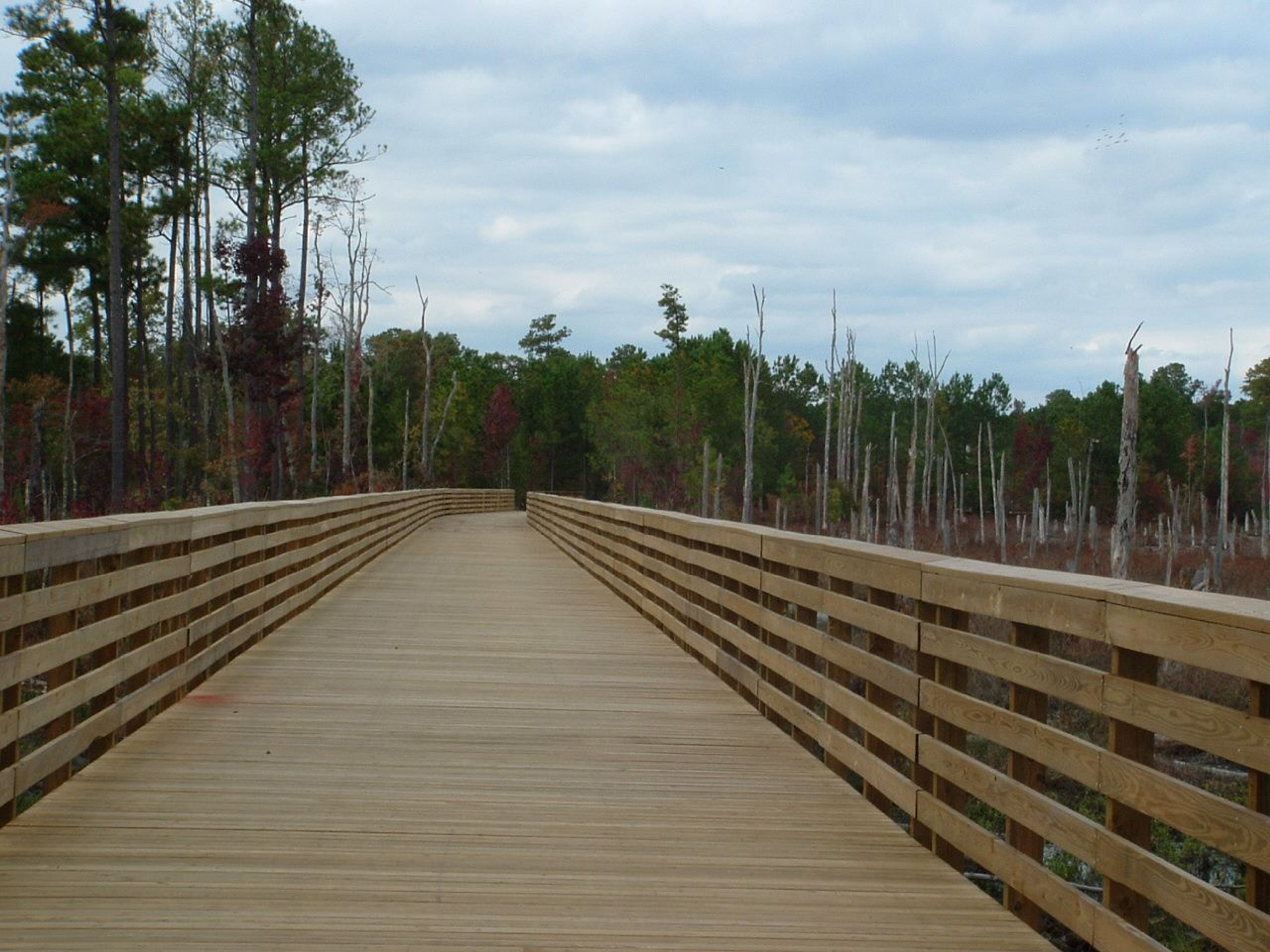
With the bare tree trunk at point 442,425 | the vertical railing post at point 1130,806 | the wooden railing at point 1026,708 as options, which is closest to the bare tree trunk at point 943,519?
the bare tree trunk at point 442,425

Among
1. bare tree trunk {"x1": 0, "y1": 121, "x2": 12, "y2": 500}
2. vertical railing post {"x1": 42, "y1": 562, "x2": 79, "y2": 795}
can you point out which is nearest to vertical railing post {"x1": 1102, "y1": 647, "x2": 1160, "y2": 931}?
vertical railing post {"x1": 42, "y1": 562, "x2": 79, "y2": 795}

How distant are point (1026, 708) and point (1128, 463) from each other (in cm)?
1681

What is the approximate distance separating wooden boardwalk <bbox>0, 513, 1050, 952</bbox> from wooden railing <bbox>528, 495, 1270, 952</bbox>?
21 centimetres

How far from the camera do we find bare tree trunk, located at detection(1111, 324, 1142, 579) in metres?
19.5

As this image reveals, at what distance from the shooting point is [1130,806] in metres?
3.28

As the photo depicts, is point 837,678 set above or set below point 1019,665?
below

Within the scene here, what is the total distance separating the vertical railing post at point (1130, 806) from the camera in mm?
3281

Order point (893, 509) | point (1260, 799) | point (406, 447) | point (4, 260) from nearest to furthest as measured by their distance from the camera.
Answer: point (1260, 799) < point (4, 260) < point (893, 509) < point (406, 447)

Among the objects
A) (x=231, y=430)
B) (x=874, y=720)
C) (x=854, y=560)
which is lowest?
(x=874, y=720)

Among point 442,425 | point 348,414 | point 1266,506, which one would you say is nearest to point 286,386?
point 348,414

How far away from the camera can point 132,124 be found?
131ft

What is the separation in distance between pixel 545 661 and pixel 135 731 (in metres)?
3.38

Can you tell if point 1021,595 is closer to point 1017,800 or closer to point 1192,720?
point 1017,800

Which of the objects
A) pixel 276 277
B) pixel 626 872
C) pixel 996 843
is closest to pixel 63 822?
pixel 626 872
